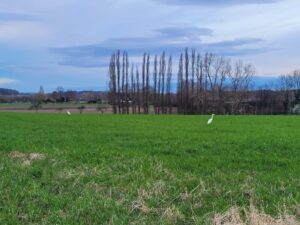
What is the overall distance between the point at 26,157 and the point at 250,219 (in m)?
7.59

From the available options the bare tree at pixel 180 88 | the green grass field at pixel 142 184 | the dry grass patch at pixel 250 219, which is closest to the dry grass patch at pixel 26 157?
the green grass field at pixel 142 184

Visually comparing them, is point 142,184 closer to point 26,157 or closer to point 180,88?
point 26,157

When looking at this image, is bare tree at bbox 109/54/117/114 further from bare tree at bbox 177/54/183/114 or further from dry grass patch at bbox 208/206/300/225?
dry grass patch at bbox 208/206/300/225

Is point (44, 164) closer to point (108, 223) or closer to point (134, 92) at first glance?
point (108, 223)

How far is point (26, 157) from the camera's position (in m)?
12.5

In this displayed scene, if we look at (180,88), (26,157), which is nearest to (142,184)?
(26,157)

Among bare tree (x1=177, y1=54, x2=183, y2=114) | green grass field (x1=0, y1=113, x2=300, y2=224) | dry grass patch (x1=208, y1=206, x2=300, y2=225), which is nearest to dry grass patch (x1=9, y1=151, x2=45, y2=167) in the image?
green grass field (x1=0, y1=113, x2=300, y2=224)

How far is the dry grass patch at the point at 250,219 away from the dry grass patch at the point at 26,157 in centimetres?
592

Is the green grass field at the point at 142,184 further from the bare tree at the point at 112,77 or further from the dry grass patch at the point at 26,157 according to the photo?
the bare tree at the point at 112,77

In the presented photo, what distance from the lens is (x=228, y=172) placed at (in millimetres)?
10164

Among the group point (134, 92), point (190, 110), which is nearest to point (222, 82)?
point (190, 110)

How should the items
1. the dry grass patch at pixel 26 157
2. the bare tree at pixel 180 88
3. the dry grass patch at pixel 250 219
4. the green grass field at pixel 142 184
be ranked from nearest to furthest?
the dry grass patch at pixel 250 219 < the green grass field at pixel 142 184 < the dry grass patch at pixel 26 157 < the bare tree at pixel 180 88

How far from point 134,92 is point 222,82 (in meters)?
17.6

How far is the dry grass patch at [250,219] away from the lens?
6266 mm
